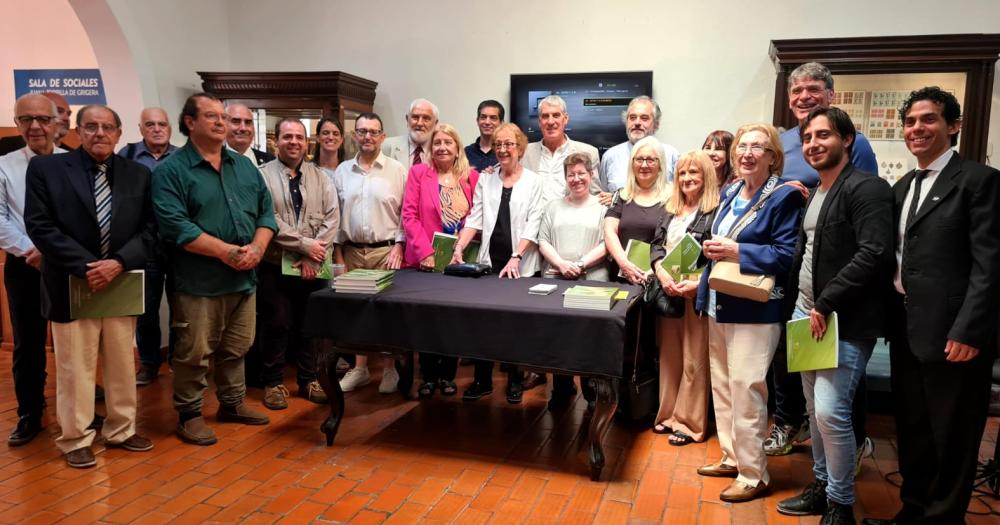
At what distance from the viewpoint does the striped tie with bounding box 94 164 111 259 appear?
317cm

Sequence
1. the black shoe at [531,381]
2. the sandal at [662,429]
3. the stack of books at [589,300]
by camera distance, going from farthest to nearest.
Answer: the black shoe at [531,381] < the sandal at [662,429] < the stack of books at [589,300]

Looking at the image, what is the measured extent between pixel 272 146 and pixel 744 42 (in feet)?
12.8

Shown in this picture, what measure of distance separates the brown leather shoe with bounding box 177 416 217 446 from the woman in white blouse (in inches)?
61.6

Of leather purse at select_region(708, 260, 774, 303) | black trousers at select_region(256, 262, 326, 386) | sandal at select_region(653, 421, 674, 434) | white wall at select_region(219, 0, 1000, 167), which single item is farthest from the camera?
white wall at select_region(219, 0, 1000, 167)

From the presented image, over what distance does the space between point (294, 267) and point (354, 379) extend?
903mm

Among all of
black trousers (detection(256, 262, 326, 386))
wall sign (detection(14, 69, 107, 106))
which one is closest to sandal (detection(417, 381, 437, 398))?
black trousers (detection(256, 262, 326, 386))

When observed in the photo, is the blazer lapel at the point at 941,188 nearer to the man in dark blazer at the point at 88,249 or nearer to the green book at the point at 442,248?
the green book at the point at 442,248

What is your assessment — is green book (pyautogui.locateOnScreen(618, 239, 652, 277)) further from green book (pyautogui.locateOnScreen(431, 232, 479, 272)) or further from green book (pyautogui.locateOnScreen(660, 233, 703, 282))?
green book (pyautogui.locateOnScreen(431, 232, 479, 272))

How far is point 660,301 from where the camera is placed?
341 centimetres

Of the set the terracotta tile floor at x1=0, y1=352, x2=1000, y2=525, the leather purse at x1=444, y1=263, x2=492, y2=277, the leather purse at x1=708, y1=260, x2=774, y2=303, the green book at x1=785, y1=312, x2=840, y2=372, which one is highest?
the leather purse at x1=708, y1=260, x2=774, y2=303

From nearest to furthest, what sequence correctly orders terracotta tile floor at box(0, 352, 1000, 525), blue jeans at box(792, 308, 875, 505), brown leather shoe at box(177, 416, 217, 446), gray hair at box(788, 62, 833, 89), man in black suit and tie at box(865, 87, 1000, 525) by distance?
man in black suit and tie at box(865, 87, 1000, 525)
blue jeans at box(792, 308, 875, 505)
terracotta tile floor at box(0, 352, 1000, 525)
gray hair at box(788, 62, 833, 89)
brown leather shoe at box(177, 416, 217, 446)

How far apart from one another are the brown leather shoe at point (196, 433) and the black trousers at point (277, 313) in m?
0.63

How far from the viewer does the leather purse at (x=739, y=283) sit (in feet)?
8.67

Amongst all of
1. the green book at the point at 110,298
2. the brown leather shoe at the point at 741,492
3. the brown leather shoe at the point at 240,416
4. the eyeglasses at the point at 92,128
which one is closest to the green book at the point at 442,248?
the brown leather shoe at the point at 240,416
